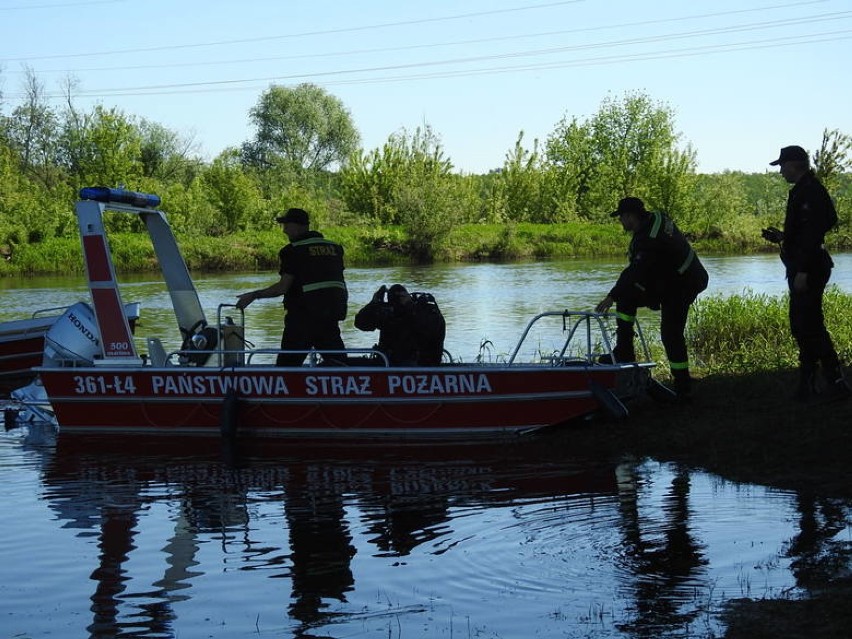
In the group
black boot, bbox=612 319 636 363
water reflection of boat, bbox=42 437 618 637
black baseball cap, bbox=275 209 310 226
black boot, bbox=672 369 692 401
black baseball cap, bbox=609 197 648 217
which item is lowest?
water reflection of boat, bbox=42 437 618 637

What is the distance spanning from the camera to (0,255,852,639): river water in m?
6.26

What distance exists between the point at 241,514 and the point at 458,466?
2233mm

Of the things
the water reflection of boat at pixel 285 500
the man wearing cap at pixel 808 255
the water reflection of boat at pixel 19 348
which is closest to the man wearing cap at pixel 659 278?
the man wearing cap at pixel 808 255

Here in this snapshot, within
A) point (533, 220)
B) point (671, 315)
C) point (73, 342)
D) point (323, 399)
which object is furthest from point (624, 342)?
point (533, 220)

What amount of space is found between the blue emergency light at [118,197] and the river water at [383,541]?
2.56 metres

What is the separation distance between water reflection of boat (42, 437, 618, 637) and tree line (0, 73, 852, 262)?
1598 inches

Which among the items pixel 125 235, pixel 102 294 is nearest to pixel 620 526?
pixel 102 294

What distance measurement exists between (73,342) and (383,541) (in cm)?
616

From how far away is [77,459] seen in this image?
1173cm

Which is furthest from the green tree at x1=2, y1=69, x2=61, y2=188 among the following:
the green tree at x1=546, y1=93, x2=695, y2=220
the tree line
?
the green tree at x1=546, y1=93, x2=695, y2=220

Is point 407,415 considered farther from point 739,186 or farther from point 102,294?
point 739,186

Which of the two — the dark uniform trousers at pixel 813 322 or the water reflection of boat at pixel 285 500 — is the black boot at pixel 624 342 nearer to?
the water reflection of boat at pixel 285 500

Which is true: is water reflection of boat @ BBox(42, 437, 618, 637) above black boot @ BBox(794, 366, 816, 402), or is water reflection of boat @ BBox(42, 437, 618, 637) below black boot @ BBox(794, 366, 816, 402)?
below

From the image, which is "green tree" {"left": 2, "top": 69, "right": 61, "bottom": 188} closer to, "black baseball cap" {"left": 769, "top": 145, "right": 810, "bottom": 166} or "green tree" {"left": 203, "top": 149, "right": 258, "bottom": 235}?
"green tree" {"left": 203, "top": 149, "right": 258, "bottom": 235}
